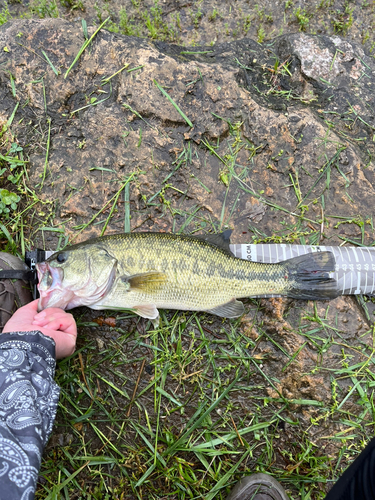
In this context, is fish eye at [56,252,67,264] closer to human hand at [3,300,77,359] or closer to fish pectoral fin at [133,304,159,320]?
human hand at [3,300,77,359]

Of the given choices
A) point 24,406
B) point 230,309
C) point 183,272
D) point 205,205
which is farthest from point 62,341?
point 205,205

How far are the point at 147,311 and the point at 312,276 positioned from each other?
1759mm

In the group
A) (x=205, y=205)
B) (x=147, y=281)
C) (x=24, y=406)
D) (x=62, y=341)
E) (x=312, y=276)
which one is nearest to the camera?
(x=24, y=406)

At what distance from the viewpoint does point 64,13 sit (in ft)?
17.5

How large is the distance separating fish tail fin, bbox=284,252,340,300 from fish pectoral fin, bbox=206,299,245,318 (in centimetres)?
52

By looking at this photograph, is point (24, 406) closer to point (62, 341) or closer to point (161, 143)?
point (62, 341)

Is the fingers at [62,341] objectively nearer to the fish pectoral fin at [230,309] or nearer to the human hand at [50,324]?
the human hand at [50,324]

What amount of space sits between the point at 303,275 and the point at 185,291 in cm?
124

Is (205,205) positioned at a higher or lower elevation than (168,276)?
higher

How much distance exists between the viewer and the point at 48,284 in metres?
3.41

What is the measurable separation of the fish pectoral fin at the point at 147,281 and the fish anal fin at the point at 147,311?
17 centimetres

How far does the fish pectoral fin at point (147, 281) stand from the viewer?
11.4 ft

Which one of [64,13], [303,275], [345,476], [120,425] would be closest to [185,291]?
[303,275]

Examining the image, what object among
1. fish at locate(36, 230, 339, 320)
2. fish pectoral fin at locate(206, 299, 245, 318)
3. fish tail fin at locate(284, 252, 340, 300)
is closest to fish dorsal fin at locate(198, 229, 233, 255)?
fish at locate(36, 230, 339, 320)
